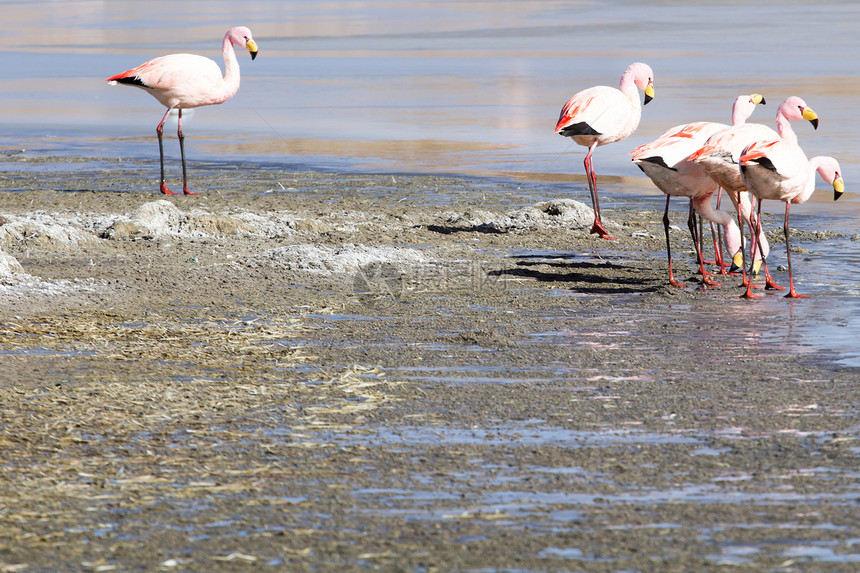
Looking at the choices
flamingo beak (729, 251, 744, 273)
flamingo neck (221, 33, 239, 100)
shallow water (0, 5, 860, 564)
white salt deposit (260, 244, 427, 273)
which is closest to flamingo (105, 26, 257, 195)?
flamingo neck (221, 33, 239, 100)

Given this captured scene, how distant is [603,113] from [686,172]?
10.1ft

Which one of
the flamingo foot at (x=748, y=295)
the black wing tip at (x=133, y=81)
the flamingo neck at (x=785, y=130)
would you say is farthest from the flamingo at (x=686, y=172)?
the black wing tip at (x=133, y=81)

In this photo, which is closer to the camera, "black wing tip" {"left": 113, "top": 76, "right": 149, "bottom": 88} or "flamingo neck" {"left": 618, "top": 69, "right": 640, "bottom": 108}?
"flamingo neck" {"left": 618, "top": 69, "right": 640, "bottom": 108}

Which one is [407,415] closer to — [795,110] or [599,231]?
[795,110]

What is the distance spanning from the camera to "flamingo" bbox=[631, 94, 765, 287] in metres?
9.02

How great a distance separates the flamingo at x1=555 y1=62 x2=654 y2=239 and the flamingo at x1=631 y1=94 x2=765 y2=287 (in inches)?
84.6

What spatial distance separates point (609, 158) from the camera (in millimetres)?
16281

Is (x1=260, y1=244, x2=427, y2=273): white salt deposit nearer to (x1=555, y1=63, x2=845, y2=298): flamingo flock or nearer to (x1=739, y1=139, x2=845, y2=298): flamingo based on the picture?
(x1=555, y1=63, x2=845, y2=298): flamingo flock

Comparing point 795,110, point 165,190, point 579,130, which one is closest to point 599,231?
point 579,130

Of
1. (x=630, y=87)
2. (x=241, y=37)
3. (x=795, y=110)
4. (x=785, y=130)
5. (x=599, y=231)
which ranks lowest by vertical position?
→ (x=599, y=231)

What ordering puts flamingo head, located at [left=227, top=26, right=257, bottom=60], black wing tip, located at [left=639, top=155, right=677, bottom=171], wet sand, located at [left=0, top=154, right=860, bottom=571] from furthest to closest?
flamingo head, located at [left=227, top=26, right=257, bottom=60] < black wing tip, located at [left=639, top=155, right=677, bottom=171] < wet sand, located at [left=0, top=154, right=860, bottom=571]

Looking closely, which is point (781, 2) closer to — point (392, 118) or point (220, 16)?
point (220, 16)

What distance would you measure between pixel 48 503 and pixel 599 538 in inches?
80.1

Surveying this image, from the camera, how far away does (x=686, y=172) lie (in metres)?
9.27
